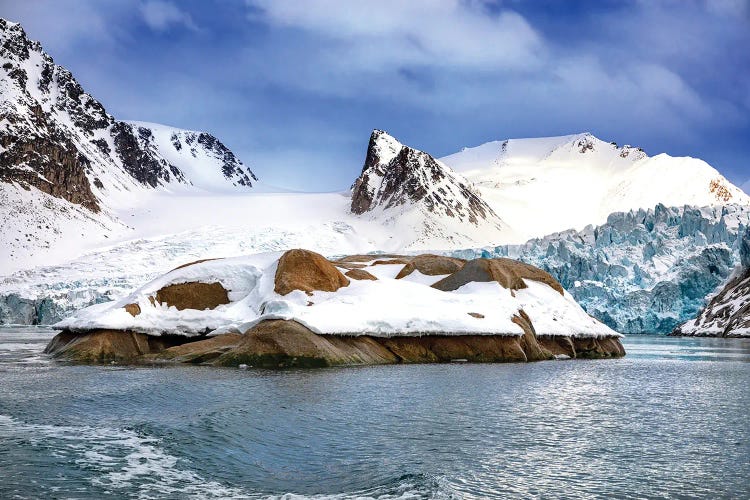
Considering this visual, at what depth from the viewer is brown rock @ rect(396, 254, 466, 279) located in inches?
1886

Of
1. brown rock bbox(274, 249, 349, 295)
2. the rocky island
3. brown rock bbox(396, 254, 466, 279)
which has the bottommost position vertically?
the rocky island

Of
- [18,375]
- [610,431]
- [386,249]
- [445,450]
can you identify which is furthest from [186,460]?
[386,249]

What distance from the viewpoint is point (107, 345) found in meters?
35.8

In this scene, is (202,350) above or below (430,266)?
below

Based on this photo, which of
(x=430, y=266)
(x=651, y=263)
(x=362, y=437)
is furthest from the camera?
(x=651, y=263)

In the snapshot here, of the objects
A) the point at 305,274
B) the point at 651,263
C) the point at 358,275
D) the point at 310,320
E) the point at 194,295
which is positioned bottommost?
the point at 310,320

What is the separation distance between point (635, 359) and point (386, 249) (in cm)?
14771

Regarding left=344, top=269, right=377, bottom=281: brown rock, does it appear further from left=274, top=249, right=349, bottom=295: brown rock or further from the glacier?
the glacier

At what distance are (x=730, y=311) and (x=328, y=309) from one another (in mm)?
80783

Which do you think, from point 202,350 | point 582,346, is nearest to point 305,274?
point 202,350

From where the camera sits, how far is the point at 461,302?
3859 cm

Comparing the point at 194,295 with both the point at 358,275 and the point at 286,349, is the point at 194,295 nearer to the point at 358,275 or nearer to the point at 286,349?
the point at 358,275

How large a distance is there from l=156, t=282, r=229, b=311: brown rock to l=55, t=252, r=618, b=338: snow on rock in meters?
0.31

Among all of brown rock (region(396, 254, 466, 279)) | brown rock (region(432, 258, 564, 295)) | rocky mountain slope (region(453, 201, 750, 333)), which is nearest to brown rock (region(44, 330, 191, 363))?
brown rock (region(396, 254, 466, 279))
